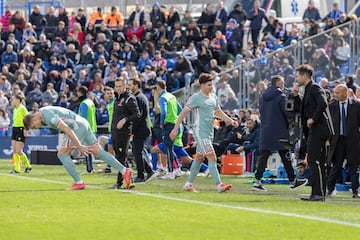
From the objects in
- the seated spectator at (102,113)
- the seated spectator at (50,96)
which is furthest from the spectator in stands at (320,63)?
the seated spectator at (50,96)

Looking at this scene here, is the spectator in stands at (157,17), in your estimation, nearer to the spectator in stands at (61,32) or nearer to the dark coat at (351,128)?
the spectator in stands at (61,32)

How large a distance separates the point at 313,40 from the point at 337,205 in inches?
545

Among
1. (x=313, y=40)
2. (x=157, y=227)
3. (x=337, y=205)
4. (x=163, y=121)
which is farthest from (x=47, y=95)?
(x=157, y=227)

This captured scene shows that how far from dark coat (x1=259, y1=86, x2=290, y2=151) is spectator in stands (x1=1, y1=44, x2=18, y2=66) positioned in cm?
2148

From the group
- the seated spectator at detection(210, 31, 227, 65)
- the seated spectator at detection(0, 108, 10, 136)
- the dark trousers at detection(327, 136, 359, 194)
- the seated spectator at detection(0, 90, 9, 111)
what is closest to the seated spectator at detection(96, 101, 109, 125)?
the seated spectator at detection(0, 108, 10, 136)

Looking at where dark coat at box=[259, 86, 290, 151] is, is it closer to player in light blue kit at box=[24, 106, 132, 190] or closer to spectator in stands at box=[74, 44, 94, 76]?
player in light blue kit at box=[24, 106, 132, 190]

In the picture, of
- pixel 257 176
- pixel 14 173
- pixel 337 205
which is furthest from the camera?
pixel 14 173

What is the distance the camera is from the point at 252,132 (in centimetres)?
2612

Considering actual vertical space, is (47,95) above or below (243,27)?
below

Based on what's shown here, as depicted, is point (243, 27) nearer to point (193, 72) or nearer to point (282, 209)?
point (193, 72)

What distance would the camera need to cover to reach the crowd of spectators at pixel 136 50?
1314 inches

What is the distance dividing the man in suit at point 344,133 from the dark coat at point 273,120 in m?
1.19

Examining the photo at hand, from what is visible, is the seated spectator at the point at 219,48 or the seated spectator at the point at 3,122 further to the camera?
the seated spectator at the point at 219,48

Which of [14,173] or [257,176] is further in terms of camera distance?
[14,173]
